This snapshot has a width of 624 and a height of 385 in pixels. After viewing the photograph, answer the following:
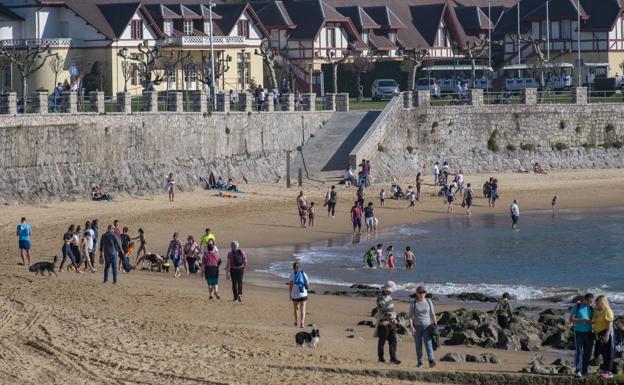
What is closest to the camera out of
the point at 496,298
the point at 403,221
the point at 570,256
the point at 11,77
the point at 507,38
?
the point at 496,298

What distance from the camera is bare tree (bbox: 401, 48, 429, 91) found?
218ft

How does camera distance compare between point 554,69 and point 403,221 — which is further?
point 554,69

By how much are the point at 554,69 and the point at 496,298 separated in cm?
4058

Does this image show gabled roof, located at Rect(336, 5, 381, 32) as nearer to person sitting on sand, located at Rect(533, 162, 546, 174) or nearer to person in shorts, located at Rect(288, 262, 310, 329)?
person sitting on sand, located at Rect(533, 162, 546, 174)

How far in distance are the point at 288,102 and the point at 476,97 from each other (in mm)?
7931

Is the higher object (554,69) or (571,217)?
(554,69)

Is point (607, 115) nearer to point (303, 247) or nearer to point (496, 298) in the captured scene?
point (303, 247)

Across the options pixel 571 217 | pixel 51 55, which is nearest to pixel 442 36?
pixel 51 55

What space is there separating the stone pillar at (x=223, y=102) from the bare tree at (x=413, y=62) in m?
15.4

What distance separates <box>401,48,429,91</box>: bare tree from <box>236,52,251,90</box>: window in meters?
7.65

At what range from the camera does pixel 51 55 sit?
60.4 m

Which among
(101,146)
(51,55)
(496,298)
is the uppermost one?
(51,55)

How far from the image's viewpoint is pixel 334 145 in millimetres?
53500

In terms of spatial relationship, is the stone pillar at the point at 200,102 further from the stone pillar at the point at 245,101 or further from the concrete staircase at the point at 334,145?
the concrete staircase at the point at 334,145
